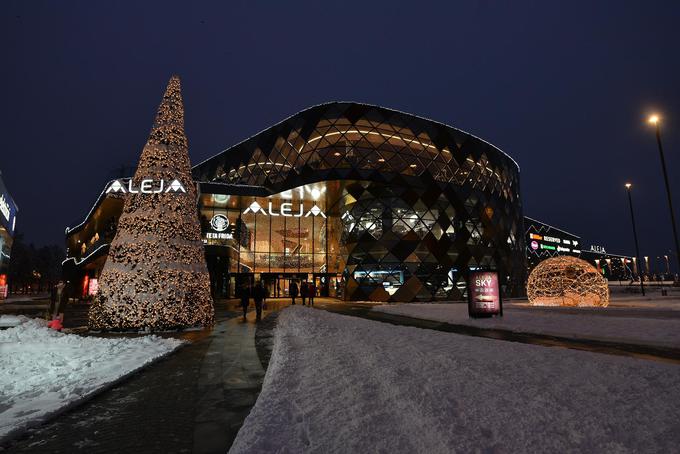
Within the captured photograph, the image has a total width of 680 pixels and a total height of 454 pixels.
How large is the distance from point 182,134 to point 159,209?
2.76 meters

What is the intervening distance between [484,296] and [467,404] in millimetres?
10270

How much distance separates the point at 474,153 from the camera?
3688 cm

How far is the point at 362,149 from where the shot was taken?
31141mm

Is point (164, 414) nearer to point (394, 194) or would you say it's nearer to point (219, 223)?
point (394, 194)

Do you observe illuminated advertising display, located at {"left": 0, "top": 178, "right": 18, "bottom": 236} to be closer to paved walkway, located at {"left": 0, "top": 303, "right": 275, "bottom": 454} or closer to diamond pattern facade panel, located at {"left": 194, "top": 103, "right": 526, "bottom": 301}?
diamond pattern facade panel, located at {"left": 194, "top": 103, "right": 526, "bottom": 301}

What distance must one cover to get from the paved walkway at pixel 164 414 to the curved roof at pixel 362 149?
953 inches

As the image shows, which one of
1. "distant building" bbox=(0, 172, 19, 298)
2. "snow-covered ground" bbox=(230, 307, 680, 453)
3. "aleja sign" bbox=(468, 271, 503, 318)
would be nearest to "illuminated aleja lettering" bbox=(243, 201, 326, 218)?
"aleja sign" bbox=(468, 271, 503, 318)

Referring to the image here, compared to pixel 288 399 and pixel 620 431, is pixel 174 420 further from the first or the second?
pixel 620 431

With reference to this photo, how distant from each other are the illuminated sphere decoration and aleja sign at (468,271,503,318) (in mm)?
5790

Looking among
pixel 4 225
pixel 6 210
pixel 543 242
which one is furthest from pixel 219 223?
pixel 543 242

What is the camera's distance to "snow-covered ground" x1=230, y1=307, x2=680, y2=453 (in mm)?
2838

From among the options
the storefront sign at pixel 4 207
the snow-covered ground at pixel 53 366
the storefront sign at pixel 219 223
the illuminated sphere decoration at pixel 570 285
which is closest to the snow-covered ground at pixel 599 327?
the illuminated sphere decoration at pixel 570 285

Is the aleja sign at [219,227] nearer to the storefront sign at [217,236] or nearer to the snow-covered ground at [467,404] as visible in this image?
the storefront sign at [217,236]

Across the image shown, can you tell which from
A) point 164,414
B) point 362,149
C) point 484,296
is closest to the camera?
point 164,414
